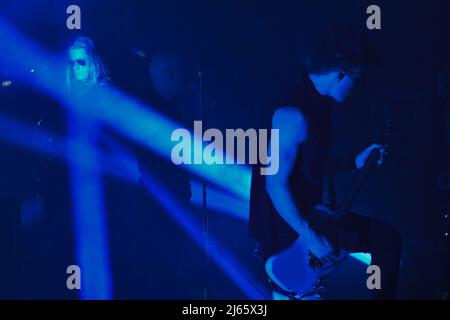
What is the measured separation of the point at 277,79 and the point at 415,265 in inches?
60.6

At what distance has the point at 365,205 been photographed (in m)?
3.27

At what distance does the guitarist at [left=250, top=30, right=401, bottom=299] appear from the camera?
285 centimetres

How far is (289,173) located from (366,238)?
1.98 feet

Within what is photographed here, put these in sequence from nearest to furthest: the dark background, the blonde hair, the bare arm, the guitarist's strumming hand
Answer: the bare arm
the guitarist's strumming hand
the dark background
the blonde hair

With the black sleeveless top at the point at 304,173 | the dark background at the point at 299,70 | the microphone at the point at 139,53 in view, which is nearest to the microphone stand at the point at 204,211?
the dark background at the point at 299,70

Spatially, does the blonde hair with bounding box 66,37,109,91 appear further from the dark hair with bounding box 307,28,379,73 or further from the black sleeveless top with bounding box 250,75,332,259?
the dark hair with bounding box 307,28,379,73

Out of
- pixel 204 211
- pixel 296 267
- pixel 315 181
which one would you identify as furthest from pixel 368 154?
pixel 204 211

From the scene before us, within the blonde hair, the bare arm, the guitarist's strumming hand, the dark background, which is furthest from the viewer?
the blonde hair

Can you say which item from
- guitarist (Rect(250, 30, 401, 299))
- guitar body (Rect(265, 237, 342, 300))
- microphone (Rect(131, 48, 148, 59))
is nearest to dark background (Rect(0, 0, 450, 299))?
microphone (Rect(131, 48, 148, 59))

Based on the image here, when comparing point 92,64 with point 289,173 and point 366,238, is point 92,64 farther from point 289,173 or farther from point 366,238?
point 366,238

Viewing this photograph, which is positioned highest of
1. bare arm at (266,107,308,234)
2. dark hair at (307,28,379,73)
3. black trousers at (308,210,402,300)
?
dark hair at (307,28,379,73)

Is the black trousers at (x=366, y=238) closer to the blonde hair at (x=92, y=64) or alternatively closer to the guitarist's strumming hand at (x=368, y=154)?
the guitarist's strumming hand at (x=368, y=154)

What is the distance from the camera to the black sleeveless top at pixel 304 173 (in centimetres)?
289

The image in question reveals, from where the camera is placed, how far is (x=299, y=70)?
3.25 meters
